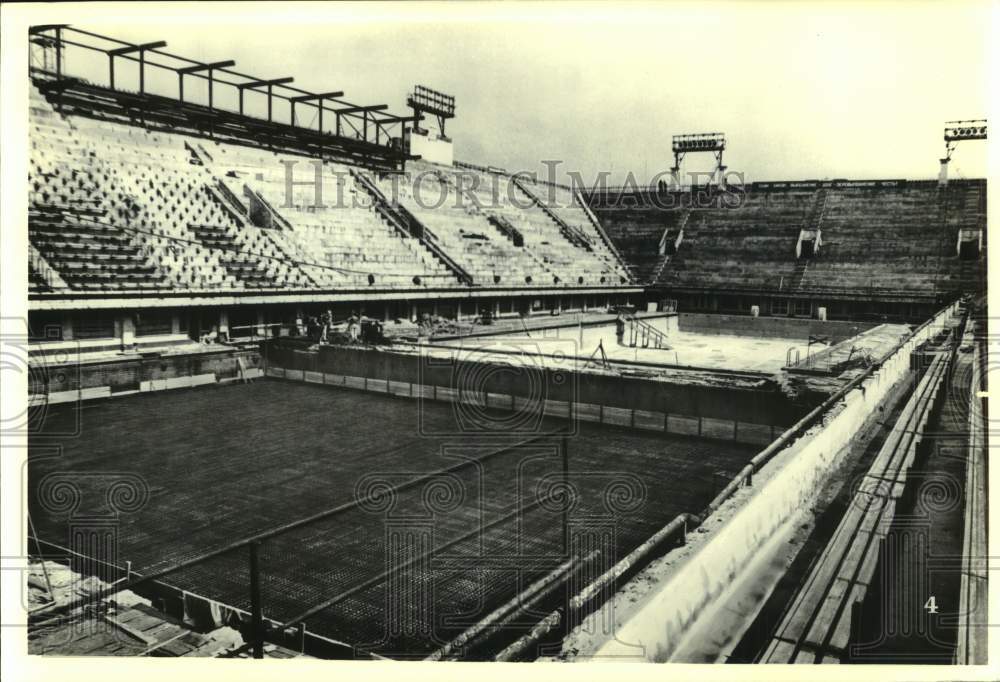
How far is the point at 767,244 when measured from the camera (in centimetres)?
3659

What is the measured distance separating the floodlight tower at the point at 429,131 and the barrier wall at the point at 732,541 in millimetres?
27152

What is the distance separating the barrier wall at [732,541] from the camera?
5.48 metres

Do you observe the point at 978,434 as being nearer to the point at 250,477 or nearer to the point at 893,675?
the point at 893,675

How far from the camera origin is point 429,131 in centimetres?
3575

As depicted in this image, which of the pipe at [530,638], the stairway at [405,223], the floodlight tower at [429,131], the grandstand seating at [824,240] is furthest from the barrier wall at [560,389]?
the grandstand seating at [824,240]

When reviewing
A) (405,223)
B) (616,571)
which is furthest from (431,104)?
(616,571)

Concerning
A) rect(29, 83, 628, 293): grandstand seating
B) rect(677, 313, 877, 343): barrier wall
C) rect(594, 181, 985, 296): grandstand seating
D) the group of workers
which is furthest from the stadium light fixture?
the group of workers

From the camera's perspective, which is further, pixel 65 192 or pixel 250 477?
pixel 65 192

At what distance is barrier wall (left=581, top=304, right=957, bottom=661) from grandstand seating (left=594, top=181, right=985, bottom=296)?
24114mm

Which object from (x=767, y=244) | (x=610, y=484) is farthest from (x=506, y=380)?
(x=767, y=244)

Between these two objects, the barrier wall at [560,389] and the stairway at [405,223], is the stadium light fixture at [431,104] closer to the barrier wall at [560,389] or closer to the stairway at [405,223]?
the stairway at [405,223]

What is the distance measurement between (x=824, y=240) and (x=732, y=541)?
32.5m

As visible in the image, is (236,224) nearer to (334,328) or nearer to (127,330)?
(334,328)

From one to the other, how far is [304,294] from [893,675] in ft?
58.2
